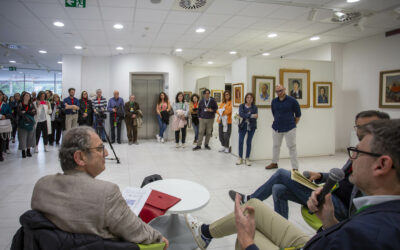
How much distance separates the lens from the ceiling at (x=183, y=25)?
4.96 m

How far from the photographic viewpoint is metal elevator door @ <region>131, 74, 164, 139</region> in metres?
10.2

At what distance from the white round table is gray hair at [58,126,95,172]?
40.3 inches

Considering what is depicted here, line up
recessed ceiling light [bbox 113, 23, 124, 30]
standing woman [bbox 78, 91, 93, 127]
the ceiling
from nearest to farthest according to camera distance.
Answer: the ceiling, recessed ceiling light [bbox 113, 23, 124, 30], standing woman [bbox 78, 91, 93, 127]

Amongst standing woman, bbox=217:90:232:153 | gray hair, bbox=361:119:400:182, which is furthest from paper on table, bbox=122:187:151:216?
standing woman, bbox=217:90:232:153

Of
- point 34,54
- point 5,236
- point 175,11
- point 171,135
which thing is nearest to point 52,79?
point 34,54

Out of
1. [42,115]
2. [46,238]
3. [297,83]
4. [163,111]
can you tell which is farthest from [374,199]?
[163,111]

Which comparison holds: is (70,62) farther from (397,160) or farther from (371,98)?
(397,160)

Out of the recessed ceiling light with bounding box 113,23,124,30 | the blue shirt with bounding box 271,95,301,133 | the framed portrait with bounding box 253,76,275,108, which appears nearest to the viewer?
the blue shirt with bounding box 271,95,301,133

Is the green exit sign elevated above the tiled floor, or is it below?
above

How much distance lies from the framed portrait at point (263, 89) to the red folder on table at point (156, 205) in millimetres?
4621

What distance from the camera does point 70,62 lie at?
31.6ft

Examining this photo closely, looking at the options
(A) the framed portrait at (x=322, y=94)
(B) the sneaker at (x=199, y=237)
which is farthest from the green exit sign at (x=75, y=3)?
(A) the framed portrait at (x=322, y=94)

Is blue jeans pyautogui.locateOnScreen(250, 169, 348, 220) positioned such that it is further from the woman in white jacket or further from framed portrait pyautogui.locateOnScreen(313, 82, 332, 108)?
the woman in white jacket

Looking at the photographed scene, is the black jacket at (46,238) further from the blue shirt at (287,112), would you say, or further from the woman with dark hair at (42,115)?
the woman with dark hair at (42,115)
